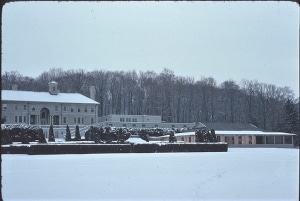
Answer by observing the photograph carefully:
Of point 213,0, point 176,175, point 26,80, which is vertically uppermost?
point 26,80

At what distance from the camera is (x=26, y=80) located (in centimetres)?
8894

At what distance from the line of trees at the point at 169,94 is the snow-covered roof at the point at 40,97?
17.5 m

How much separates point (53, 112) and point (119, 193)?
186 feet

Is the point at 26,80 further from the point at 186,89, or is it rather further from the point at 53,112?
the point at 186,89

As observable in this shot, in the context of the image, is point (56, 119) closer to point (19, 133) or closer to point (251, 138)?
point (19, 133)

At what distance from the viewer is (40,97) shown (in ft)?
216

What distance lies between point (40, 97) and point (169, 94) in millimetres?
31469

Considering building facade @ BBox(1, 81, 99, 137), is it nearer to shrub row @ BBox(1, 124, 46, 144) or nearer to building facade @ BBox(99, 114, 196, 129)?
building facade @ BBox(99, 114, 196, 129)

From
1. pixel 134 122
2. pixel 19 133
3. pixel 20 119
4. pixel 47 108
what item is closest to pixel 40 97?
pixel 47 108

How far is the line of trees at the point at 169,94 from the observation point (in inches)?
3450

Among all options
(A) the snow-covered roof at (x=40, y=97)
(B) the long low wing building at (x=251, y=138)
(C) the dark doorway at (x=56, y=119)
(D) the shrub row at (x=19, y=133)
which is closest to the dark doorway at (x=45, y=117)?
(C) the dark doorway at (x=56, y=119)

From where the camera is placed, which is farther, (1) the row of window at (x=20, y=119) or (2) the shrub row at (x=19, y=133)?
(1) the row of window at (x=20, y=119)

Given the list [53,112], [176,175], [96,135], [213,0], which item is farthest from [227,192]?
[53,112]

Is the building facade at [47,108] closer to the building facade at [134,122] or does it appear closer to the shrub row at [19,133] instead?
the building facade at [134,122]
